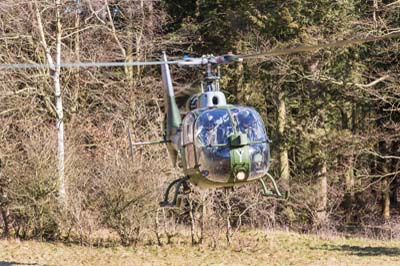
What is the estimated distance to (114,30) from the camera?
2414 cm

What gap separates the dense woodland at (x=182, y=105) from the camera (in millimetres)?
17750

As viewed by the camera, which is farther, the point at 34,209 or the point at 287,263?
the point at 34,209

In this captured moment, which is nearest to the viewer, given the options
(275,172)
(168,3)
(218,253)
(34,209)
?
(218,253)

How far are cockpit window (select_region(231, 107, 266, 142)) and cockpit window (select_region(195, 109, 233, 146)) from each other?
14 cm

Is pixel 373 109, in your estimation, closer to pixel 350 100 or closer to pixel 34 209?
pixel 350 100

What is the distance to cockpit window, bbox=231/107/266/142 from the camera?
31.3 ft

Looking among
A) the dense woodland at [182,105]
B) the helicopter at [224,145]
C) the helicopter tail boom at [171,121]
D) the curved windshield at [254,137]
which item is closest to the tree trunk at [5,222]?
the dense woodland at [182,105]

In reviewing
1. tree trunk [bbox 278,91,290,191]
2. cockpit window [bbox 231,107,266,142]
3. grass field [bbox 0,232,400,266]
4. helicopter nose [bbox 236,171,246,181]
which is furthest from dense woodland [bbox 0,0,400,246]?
helicopter nose [bbox 236,171,246,181]

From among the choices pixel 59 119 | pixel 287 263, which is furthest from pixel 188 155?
pixel 59 119

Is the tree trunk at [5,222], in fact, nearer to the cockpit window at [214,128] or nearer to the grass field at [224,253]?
the grass field at [224,253]

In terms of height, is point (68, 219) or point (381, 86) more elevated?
point (381, 86)

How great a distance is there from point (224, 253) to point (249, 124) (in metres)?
7.94

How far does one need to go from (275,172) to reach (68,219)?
10.1 meters

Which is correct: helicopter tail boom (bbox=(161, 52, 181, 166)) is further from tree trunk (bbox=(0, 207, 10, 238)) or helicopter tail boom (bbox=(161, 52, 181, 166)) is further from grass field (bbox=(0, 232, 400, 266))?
tree trunk (bbox=(0, 207, 10, 238))
